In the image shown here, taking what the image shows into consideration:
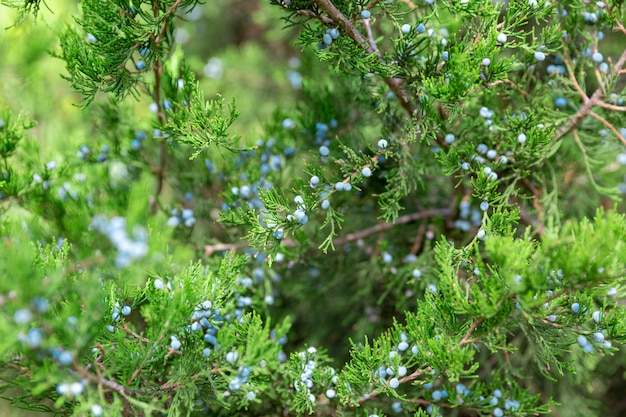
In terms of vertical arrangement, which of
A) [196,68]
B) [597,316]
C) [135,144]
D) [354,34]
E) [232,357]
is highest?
[196,68]

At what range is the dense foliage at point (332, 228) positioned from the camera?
0.49 m

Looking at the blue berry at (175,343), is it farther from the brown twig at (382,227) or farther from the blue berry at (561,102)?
the blue berry at (561,102)

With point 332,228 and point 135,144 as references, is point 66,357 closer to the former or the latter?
point 332,228

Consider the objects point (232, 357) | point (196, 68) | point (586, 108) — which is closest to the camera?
point (232, 357)

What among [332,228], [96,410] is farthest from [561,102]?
[96,410]

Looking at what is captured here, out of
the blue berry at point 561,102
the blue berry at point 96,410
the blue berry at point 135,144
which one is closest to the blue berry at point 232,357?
the blue berry at point 96,410

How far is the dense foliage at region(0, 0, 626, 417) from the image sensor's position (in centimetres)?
49

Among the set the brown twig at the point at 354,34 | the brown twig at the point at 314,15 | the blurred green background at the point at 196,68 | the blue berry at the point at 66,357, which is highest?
the blurred green background at the point at 196,68

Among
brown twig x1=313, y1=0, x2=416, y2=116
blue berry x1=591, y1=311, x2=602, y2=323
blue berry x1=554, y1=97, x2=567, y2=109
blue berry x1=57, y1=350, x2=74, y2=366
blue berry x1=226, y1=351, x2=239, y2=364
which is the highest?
brown twig x1=313, y1=0, x2=416, y2=116

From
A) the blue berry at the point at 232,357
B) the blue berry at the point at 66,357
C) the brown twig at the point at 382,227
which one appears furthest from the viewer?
the brown twig at the point at 382,227

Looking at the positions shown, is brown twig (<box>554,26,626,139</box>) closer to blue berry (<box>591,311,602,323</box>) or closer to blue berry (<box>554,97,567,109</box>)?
blue berry (<box>554,97,567,109</box>)

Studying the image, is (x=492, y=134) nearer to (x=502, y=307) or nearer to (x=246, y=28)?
(x=502, y=307)

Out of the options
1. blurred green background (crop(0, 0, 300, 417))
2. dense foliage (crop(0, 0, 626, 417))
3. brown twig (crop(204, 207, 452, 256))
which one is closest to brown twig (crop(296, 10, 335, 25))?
dense foliage (crop(0, 0, 626, 417))

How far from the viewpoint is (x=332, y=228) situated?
1.99 ft
